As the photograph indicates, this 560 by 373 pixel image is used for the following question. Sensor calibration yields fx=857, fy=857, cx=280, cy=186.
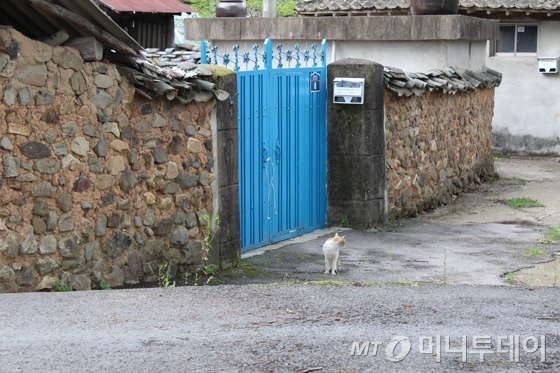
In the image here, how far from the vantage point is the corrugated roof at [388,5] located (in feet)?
55.6

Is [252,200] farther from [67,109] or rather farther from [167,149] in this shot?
[67,109]

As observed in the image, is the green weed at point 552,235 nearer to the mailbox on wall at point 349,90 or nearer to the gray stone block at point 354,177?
the gray stone block at point 354,177

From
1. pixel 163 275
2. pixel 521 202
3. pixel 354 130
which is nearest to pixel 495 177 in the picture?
pixel 521 202

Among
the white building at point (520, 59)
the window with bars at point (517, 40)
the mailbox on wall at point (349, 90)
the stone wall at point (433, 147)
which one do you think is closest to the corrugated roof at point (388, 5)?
the white building at point (520, 59)

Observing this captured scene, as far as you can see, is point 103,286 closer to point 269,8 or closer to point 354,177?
point 354,177

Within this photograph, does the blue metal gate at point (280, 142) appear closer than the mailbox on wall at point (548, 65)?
Yes

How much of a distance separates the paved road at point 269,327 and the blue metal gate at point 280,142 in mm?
2599

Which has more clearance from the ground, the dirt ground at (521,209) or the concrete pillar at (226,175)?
the concrete pillar at (226,175)

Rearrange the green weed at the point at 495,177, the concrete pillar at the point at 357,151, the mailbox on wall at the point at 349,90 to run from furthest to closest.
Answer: the green weed at the point at 495,177
the concrete pillar at the point at 357,151
the mailbox on wall at the point at 349,90

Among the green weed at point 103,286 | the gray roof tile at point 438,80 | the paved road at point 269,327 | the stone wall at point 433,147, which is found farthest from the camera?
the stone wall at point 433,147

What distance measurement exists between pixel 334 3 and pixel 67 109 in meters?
11.6

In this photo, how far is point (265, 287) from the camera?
6082mm

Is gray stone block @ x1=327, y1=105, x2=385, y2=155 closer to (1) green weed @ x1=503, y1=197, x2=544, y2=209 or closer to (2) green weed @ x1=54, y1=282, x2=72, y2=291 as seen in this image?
(1) green weed @ x1=503, y1=197, x2=544, y2=209

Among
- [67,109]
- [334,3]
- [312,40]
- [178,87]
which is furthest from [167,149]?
[334,3]
